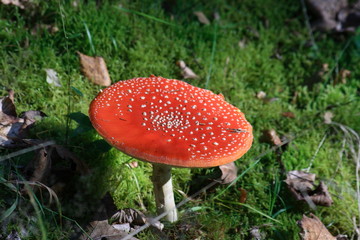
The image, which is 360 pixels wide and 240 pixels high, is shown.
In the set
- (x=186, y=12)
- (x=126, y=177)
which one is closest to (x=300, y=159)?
(x=126, y=177)

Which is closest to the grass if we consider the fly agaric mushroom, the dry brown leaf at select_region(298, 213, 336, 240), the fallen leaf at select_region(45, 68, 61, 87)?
the fallen leaf at select_region(45, 68, 61, 87)

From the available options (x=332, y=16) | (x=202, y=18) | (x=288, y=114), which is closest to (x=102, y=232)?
(x=288, y=114)

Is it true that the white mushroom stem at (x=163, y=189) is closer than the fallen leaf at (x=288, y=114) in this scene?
Yes

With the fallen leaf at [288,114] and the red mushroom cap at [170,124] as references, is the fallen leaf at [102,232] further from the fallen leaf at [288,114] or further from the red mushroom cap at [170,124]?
the fallen leaf at [288,114]

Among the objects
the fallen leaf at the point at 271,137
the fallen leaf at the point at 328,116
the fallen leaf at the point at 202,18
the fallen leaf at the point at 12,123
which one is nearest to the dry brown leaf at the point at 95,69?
the fallen leaf at the point at 12,123

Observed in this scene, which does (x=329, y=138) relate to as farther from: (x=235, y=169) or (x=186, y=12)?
(x=186, y=12)

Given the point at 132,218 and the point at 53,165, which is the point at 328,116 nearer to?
the point at 132,218
